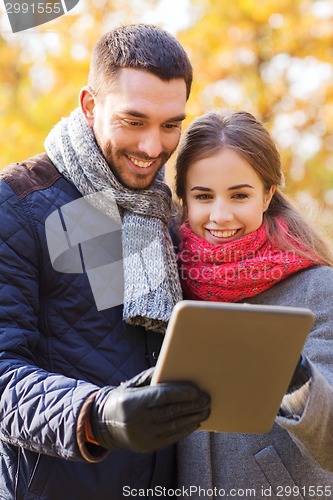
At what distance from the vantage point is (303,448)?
2285mm

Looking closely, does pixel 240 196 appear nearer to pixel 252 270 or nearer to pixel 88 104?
pixel 252 270

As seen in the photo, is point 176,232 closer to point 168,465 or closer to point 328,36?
point 168,465

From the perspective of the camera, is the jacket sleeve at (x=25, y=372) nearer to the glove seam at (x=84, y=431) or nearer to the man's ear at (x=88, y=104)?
the glove seam at (x=84, y=431)

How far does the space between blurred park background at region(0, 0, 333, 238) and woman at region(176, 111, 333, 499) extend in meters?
3.30

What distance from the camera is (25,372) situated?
211cm

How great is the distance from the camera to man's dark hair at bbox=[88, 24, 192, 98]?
100 inches

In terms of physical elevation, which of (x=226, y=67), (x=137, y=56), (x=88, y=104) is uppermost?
(x=137, y=56)

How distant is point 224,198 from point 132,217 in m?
0.31

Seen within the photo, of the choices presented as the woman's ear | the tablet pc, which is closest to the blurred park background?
the woman's ear

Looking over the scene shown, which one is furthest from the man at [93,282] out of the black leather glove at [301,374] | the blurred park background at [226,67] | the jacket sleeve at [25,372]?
the blurred park background at [226,67]

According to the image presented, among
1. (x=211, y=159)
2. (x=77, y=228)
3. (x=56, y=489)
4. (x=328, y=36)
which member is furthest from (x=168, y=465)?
(x=328, y=36)

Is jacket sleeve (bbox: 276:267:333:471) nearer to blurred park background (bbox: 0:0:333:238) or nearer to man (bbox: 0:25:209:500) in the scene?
man (bbox: 0:25:209:500)

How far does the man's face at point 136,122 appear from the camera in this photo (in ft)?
8.25

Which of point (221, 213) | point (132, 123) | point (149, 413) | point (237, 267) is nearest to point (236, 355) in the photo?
point (149, 413)
